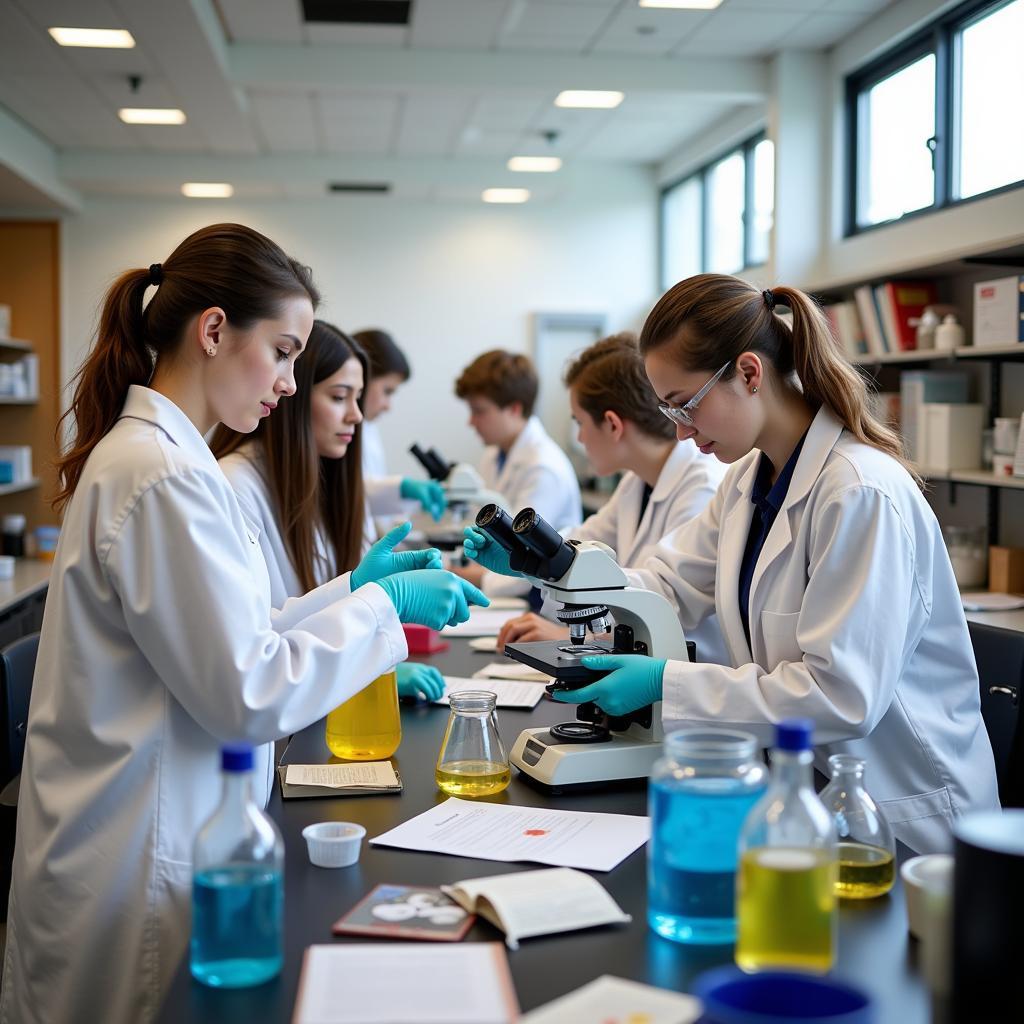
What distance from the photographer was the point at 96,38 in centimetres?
455

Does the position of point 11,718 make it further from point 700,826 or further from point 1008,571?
point 1008,571

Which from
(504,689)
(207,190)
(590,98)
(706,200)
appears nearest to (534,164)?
(706,200)

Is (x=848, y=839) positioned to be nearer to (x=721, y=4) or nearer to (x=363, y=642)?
(x=363, y=642)

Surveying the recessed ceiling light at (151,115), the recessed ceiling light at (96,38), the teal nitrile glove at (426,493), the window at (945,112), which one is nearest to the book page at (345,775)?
the teal nitrile glove at (426,493)

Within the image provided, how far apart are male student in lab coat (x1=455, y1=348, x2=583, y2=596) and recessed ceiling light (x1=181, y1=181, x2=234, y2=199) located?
10.00 ft

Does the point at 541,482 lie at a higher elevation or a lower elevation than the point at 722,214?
lower

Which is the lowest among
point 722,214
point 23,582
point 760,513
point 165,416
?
point 23,582

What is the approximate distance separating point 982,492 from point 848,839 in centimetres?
337

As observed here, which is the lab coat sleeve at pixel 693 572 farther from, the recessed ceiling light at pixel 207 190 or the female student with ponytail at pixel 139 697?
the recessed ceiling light at pixel 207 190

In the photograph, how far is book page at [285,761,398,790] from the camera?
1.55 metres

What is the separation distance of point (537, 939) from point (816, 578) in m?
0.74

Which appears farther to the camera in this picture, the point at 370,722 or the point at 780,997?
the point at 370,722

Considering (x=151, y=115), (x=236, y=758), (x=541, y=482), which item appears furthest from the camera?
(x=151, y=115)

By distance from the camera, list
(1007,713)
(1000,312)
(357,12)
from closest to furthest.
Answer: (1007,713) → (1000,312) → (357,12)
